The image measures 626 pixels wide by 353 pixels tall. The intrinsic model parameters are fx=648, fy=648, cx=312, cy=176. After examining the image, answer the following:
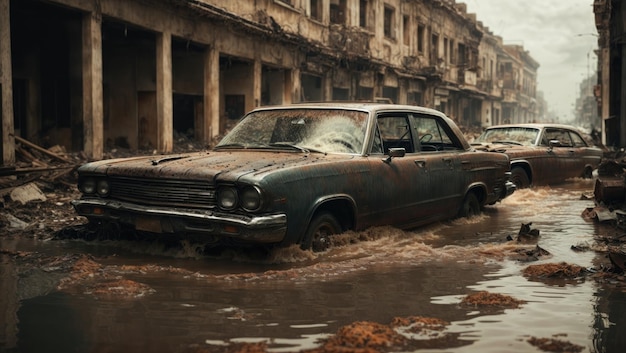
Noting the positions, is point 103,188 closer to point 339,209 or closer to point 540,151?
point 339,209

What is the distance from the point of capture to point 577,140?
1377 cm

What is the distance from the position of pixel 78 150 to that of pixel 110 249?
7780 millimetres

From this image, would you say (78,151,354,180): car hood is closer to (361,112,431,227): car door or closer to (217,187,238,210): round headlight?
(217,187,238,210): round headlight

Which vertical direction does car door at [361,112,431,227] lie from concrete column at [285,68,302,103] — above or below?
below

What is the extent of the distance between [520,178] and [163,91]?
7825 mm

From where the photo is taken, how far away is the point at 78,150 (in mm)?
12836

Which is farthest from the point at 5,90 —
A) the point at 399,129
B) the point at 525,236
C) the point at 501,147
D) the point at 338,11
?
the point at 338,11

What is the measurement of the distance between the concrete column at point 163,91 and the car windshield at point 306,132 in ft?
27.6

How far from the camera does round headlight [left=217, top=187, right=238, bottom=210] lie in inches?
189

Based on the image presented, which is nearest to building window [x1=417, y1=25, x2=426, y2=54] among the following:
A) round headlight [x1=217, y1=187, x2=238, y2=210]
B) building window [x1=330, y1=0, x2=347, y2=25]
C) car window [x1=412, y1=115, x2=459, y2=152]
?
building window [x1=330, y1=0, x2=347, y2=25]

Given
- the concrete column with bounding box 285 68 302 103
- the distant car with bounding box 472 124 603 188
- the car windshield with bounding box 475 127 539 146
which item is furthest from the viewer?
the concrete column with bounding box 285 68 302 103

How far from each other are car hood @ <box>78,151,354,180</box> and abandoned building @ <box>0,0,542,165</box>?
4.97m

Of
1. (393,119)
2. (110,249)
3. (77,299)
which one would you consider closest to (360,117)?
(393,119)

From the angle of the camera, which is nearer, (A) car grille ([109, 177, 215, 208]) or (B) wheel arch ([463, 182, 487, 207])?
(A) car grille ([109, 177, 215, 208])
